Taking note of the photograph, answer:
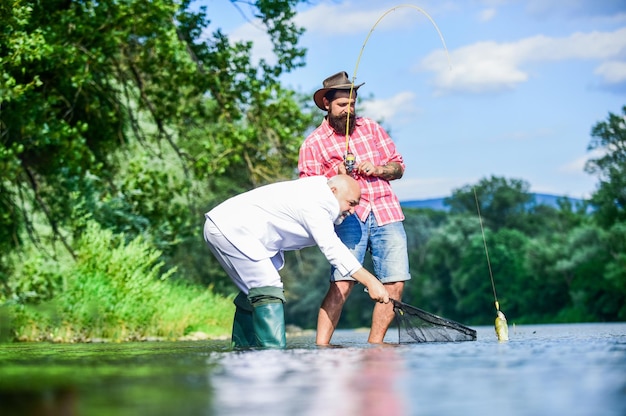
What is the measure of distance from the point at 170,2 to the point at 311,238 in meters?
10.7

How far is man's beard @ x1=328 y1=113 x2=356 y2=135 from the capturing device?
8086 mm

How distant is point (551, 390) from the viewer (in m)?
3.70

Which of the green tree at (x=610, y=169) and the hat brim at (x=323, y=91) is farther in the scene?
the green tree at (x=610, y=169)

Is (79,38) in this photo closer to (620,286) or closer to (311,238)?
(311,238)

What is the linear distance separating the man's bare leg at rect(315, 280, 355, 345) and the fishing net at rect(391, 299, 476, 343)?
1.36 ft

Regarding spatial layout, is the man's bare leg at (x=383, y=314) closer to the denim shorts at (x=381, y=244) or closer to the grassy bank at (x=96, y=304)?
the denim shorts at (x=381, y=244)

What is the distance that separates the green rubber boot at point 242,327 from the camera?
7.36 m

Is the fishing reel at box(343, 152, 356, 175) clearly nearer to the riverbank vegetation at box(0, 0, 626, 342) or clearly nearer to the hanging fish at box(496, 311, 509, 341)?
the hanging fish at box(496, 311, 509, 341)

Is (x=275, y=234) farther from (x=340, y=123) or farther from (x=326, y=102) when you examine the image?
(x=326, y=102)

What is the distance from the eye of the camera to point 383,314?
7969mm

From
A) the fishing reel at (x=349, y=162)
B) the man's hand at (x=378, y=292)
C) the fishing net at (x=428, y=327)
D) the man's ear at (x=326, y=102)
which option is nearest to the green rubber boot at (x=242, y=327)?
the man's hand at (x=378, y=292)

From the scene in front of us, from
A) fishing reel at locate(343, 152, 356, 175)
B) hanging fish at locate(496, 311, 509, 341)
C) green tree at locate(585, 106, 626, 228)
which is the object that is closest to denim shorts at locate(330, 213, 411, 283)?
fishing reel at locate(343, 152, 356, 175)

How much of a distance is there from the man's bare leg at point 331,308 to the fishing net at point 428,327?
0.41m

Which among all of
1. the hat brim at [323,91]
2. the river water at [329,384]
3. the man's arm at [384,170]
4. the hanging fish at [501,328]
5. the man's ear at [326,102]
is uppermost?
the hat brim at [323,91]
